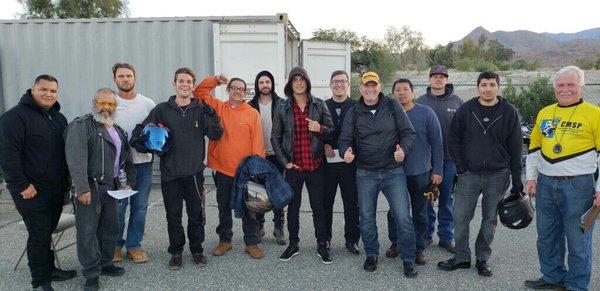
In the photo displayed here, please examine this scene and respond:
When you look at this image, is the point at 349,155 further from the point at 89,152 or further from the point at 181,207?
the point at 89,152

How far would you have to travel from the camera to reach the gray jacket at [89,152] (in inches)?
142

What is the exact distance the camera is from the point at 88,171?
3736 millimetres

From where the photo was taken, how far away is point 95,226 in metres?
3.82

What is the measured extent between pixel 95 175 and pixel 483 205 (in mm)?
3399

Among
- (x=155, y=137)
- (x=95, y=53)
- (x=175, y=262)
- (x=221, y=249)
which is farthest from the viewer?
(x=95, y=53)

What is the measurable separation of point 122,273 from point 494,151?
351 centimetres

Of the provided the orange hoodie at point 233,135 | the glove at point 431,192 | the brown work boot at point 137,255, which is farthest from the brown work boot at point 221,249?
the glove at point 431,192

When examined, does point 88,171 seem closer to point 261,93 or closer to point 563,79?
point 261,93

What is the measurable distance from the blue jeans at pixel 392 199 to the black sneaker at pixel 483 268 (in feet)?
1.92

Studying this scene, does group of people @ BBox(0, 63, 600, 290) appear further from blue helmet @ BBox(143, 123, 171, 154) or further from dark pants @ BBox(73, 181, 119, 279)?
blue helmet @ BBox(143, 123, 171, 154)

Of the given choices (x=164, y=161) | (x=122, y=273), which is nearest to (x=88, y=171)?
(x=164, y=161)

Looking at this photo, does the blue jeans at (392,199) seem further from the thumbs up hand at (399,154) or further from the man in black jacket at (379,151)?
→ the thumbs up hand at (399,154)

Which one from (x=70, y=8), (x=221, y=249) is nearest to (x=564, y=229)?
(x=221, y=249)

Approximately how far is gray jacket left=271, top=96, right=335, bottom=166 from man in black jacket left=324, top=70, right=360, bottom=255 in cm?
12
